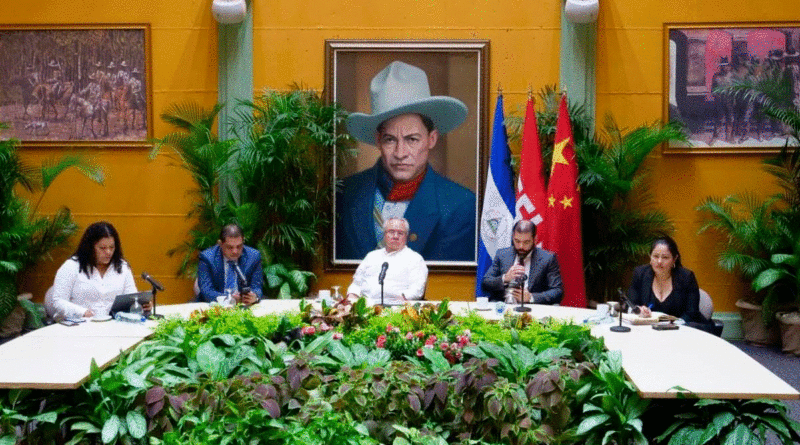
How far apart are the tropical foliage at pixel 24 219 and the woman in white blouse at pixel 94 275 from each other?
6.58 feet

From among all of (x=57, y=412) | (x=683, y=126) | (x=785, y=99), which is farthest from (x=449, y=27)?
(x=57, y=412)

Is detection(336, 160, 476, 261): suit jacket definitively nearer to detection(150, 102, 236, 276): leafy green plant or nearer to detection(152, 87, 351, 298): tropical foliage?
detection(152, 87, 351, 298): tropical foliage

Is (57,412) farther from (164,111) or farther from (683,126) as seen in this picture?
(683,126)

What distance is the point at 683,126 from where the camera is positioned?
8938 millimetres

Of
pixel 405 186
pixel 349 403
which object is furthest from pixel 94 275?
pixel 405 186

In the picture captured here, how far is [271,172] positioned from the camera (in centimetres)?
877

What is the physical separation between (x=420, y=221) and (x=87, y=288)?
131 inches

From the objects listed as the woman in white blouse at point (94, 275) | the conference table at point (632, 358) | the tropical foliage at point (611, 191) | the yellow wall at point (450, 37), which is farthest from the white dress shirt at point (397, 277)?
the tropical foliage at point (611, 191)

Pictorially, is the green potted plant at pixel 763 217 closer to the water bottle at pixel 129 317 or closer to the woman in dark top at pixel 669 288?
the woman in dark top at pixel 669 288

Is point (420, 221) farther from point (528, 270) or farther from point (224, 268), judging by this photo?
point (224, 268)

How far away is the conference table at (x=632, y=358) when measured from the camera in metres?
4.38

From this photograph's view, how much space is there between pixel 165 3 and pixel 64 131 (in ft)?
4.74

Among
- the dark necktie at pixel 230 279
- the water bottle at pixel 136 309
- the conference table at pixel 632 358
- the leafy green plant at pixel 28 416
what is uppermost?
the dark necktie at pixel 230 279

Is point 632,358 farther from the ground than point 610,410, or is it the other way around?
point 632,358
